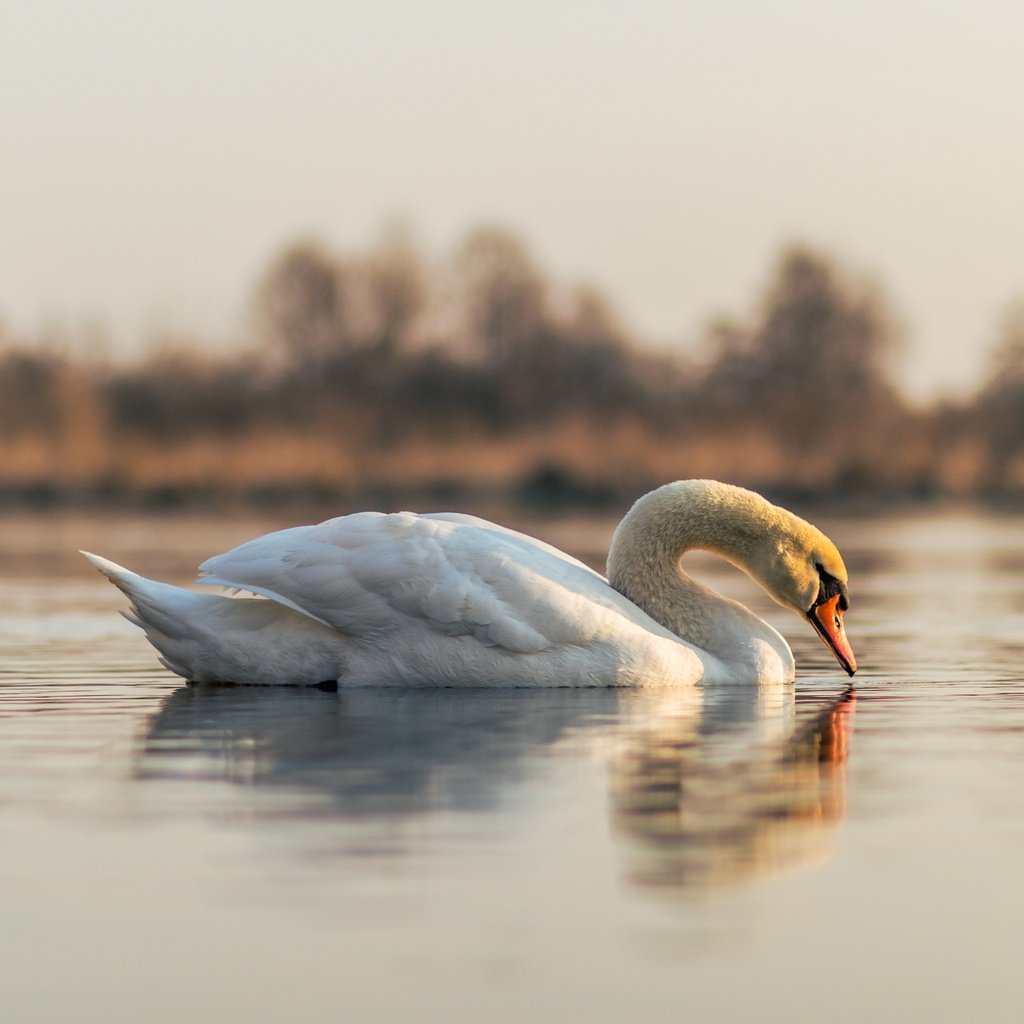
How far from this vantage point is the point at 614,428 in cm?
2997

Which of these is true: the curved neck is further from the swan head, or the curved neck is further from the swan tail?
the swan tail

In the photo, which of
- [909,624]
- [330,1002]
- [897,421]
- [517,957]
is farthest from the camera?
[897,421]

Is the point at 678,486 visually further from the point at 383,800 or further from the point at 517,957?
the point at 517,957

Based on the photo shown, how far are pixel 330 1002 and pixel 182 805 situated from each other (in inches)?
75.4

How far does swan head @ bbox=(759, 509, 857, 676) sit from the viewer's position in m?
8.77

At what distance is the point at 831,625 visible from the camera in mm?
8805

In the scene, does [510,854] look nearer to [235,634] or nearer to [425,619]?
[425,619]

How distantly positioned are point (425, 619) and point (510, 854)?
3.34 meters

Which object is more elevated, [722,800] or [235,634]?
[235,634]

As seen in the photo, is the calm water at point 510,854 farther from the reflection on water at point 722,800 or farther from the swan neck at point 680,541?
the swan neck at point 680,541

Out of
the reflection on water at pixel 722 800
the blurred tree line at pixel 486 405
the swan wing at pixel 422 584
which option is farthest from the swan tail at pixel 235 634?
the blurred tree line at pixel 486 405

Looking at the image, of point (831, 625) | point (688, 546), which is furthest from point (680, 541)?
point (831, 625)

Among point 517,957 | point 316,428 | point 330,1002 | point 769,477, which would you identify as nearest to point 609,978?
point 517,957

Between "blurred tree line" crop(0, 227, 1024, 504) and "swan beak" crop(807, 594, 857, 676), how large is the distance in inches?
727
